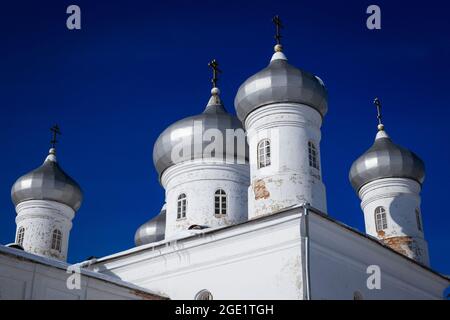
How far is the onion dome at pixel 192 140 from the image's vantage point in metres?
17.4

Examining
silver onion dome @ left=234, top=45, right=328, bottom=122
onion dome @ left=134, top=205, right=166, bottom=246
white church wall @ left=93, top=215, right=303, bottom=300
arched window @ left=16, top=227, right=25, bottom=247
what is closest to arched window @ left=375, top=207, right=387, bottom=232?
silver onion dome @ left=234, top=45, right=328, bottom=122

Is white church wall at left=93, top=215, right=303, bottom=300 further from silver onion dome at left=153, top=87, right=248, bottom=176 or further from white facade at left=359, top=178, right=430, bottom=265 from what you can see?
white facade at left=359, top=178, right=430, bottom=265

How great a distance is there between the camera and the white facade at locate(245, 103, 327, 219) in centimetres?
1440

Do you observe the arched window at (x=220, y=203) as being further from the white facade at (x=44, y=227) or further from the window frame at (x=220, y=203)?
the white facade at (x=44, y=227)

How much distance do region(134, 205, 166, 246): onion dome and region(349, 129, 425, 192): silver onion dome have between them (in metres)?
Answer: 6.79

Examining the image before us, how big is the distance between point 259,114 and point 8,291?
682cm

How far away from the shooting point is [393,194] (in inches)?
733

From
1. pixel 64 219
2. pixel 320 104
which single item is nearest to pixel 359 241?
pixel 320 104

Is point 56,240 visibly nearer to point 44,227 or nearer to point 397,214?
point 44,227

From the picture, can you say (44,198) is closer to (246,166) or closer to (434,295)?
(246,166)

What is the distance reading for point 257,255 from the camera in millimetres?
13109

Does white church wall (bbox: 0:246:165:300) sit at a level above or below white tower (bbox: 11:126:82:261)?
below

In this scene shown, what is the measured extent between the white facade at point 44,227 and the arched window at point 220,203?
225 inches
